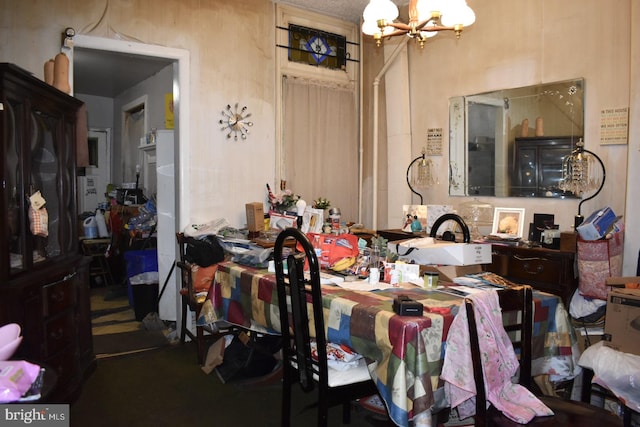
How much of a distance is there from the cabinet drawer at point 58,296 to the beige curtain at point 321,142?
238cm

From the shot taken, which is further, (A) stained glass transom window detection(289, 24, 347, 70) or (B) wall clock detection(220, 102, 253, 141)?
(A) stained glass transom window detection(289, 24, 347, 70)

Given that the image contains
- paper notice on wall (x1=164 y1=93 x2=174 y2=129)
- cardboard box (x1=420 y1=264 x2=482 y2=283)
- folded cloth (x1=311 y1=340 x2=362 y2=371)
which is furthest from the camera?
paper notice on wall (x1=164 y1=93 x2=174 y2=129)

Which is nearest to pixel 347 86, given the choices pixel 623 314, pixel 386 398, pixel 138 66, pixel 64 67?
pixel 138 66

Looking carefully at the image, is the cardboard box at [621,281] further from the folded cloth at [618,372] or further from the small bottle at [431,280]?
the small bottle at [431,280]

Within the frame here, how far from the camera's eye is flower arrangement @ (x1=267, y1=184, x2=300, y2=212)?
4.41 m

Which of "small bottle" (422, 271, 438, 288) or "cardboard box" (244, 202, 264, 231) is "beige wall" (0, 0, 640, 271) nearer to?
"cardboard box" (244, 202, 264, 231)

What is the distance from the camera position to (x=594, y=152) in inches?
137

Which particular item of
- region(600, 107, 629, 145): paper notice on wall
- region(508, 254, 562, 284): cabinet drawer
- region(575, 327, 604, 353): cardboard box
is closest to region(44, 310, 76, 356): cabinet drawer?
region(508, 254, 562, 284): cabinet drawer

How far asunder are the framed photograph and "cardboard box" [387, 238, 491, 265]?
1291 millimetres

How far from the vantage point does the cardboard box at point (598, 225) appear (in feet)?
10.1

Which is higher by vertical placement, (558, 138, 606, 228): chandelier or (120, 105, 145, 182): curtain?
(120, 105, 145, 182): curtain

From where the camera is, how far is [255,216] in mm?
4203

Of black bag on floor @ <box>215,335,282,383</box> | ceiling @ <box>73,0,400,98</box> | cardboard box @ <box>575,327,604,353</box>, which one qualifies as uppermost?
ceiling @ <box>73,0,400,98</box>

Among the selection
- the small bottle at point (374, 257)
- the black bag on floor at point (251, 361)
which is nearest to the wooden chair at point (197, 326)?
the black bag on floor at point (251, 361)
